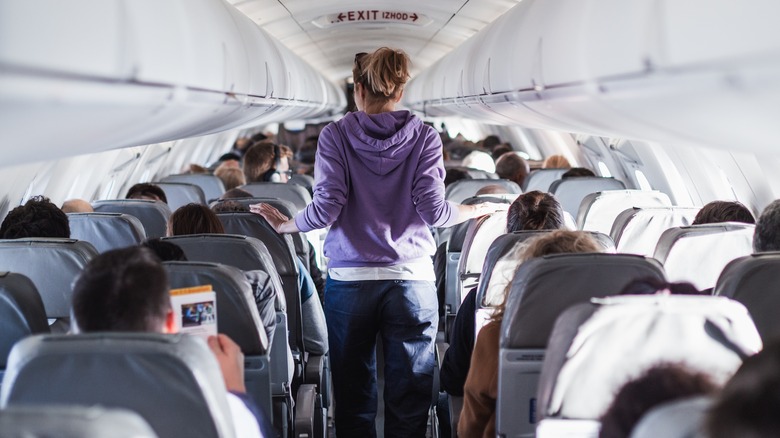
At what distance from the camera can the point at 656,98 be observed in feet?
10.2

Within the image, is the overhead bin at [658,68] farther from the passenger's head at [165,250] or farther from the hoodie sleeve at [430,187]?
the passenger's head at [165,250]

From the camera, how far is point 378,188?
13.5 feet

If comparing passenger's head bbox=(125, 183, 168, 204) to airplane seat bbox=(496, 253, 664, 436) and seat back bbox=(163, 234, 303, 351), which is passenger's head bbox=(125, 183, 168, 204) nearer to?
seat back bbox=(163, 234, 303, 351)

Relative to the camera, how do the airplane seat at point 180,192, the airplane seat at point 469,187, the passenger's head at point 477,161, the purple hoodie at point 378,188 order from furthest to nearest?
1. the passenger's head at point 477,161
2. the airplane seat at point 180,192
3. the airplane seat at point 469,187
4. the purple hoodie at point 378,188

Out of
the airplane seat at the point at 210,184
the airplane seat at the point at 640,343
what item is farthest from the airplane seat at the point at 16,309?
the airplane seat at the point at 210,184

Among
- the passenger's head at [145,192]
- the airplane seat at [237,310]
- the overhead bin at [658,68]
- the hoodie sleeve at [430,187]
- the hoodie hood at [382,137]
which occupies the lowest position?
the airplane seat at [237,310]

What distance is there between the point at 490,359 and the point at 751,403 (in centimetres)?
198

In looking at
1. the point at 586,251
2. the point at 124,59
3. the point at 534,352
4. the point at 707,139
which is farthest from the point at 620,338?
the point at 124,59

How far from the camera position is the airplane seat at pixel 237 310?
302 centimetres

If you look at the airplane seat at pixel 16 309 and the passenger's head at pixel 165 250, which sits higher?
the passenger's head at pixel 165 250

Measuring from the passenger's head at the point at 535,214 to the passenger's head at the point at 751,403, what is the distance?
285 centimetres

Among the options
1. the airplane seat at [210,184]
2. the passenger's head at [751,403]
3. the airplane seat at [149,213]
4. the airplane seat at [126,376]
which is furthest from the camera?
the airplane seat at [210,184]

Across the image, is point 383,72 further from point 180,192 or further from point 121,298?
point 180,192

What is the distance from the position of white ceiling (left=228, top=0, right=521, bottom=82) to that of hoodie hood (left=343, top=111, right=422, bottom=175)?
5036 millimetres
